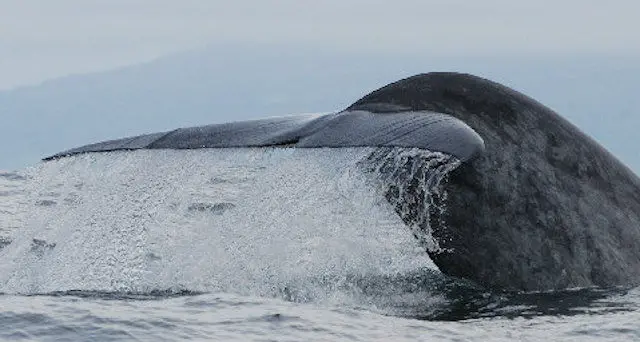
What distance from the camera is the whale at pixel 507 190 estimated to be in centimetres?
755

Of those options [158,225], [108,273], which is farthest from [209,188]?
[108,273]

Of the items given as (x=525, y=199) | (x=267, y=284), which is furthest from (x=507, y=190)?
(x=267, y=284)

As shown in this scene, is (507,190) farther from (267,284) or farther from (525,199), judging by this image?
(267,284)

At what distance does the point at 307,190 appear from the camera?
7.50 meters

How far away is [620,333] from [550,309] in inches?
28.7

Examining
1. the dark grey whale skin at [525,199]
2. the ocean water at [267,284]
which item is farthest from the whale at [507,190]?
the ocean water at [267,284]

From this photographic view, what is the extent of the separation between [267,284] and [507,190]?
1.78 metres

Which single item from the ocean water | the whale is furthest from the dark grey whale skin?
the ocean water

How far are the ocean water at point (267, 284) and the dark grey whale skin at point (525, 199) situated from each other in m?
0.17

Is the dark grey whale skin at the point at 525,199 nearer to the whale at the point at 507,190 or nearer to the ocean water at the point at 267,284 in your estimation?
the whale at the point at 507,190

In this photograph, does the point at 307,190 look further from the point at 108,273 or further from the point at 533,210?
the point at 108,273

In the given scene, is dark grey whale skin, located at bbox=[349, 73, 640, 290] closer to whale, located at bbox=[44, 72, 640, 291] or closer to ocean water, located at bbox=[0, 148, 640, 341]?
whale, located at bbox=[44, 72, 640, 291]

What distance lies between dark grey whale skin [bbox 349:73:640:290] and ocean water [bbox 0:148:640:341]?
0.17m

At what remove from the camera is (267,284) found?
819 centimetres
